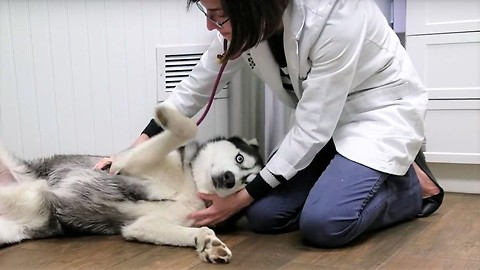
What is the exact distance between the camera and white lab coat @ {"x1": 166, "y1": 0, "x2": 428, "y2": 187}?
4.74ft

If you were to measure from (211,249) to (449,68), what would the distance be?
1.27 m

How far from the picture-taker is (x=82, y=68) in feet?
6.82

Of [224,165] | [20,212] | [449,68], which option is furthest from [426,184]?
[20,212]

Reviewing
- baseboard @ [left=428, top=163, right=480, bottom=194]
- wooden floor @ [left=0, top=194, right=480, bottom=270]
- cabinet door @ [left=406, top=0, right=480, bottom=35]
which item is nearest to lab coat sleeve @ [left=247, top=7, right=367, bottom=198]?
wooden floor @ [left=0, top=194, right=480, bottom=270]

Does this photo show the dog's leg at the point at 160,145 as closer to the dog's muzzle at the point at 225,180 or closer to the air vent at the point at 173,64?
the dog's muzzle at the point at 225,180

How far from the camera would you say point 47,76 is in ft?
6.79

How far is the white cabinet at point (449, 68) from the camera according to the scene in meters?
2.05

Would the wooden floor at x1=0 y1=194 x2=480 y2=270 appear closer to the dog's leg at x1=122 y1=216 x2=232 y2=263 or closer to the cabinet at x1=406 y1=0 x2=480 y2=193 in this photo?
the dog's leg at x1=122 y1=216 x2=232 y2=263

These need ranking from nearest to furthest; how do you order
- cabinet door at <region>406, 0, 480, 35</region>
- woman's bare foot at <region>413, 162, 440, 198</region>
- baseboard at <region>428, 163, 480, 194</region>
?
woman's bare foot at <region>413, 162, 440, 198</region>, cabinet door at <region>406, 0, 480, 35</region>, baseboard at <region>428, 163, 480, 194</region>

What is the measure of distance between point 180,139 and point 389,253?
65 centimetres

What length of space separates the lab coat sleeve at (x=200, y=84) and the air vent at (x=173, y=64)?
0.29 m

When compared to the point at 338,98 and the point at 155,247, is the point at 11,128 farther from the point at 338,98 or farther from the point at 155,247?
the point at 338,98

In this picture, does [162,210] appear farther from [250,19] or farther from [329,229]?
[250,19]

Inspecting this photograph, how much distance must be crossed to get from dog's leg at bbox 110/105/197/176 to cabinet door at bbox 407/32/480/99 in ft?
3.44
